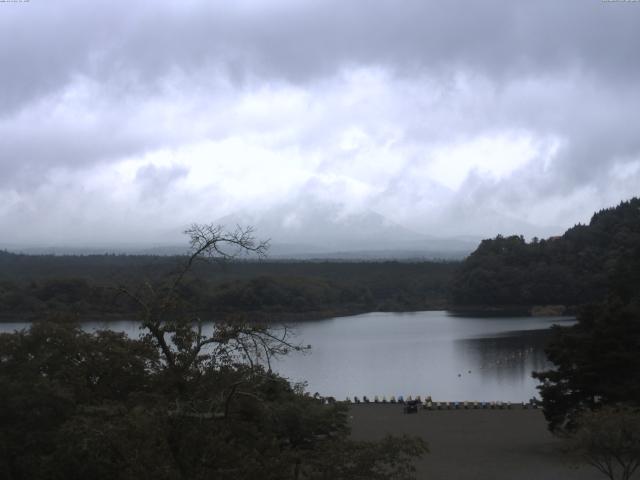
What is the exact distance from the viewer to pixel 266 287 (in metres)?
64.1

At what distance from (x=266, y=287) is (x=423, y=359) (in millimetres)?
28082

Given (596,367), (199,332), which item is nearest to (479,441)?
(596,367)

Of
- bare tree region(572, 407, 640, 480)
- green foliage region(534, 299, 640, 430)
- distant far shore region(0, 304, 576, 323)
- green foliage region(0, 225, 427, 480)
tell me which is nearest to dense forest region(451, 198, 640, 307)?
distant far shore region(0, 304, 576, 323)

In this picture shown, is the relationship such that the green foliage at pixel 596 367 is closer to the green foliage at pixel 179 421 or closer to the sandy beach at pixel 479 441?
the sandy beach at pixel 479 441

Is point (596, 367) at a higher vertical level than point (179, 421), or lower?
lower

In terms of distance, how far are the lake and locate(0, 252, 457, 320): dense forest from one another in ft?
11.4

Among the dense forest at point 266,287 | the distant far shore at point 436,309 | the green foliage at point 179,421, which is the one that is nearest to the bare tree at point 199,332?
the green foliage at point 179,421

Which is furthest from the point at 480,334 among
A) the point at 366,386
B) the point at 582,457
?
the point at 582,457

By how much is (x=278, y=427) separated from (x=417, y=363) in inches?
1037

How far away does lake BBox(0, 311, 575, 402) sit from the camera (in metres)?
29.2

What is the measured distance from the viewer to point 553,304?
68.2 metres

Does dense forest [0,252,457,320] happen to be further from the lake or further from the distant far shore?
the lake

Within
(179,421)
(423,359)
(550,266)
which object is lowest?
(423,359)

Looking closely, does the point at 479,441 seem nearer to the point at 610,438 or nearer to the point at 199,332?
the point at 610,438
